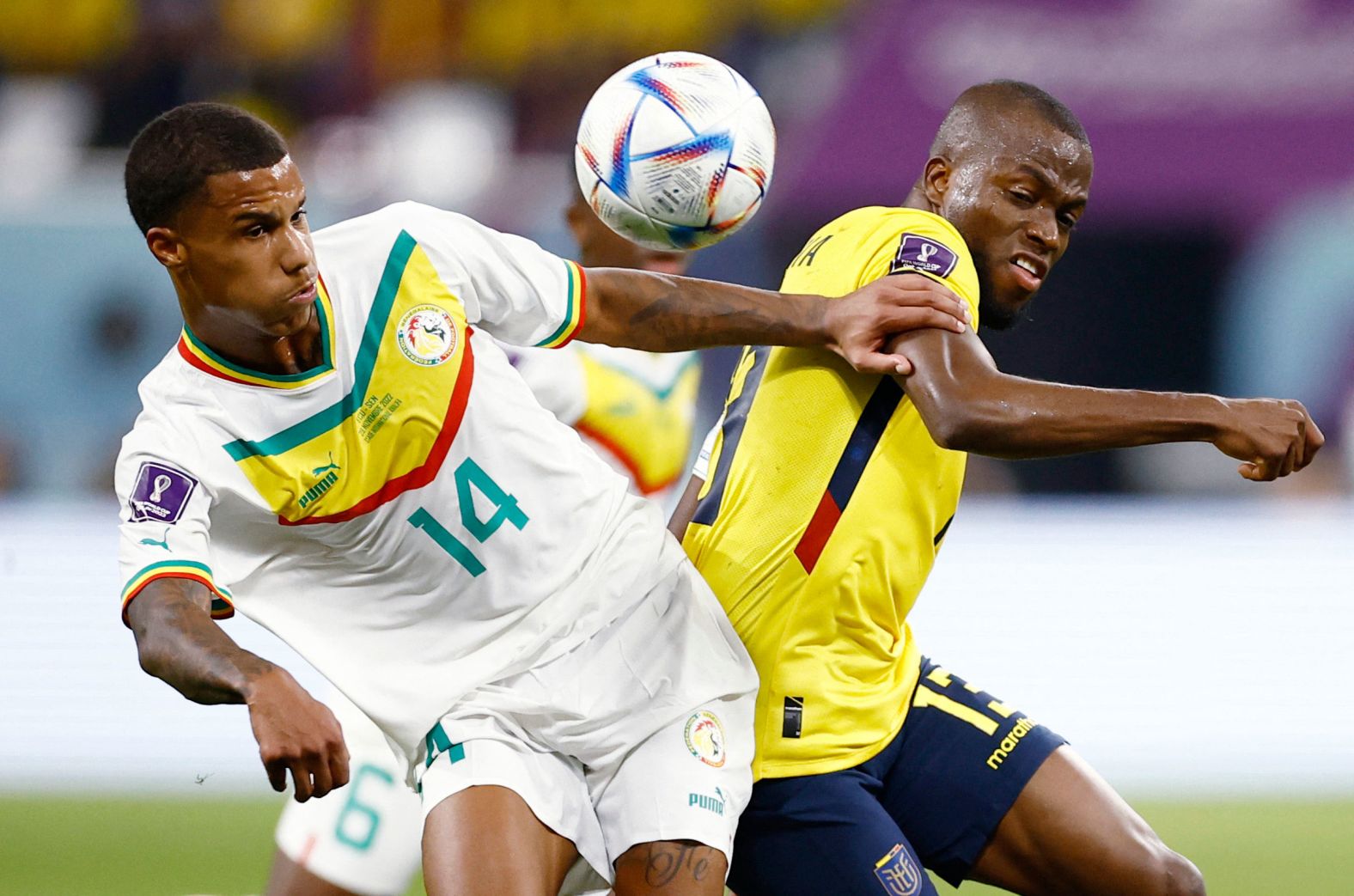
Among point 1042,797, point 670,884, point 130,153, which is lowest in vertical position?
point 670,884

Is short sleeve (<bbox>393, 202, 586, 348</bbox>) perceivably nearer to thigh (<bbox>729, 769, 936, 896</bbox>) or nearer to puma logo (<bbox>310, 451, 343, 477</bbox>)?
puma logo (<bbox>310, 451, 343, 477</bbox>)

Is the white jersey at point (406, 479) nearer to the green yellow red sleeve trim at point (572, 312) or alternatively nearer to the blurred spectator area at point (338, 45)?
the green yellow red sleeve trim at point (572, 312)

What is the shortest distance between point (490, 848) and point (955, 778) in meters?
1.20

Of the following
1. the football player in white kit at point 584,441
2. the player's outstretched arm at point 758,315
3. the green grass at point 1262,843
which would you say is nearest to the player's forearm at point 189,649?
A: the player's outstretched arm at point 758,315

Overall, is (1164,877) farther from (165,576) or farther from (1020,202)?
(165,576)

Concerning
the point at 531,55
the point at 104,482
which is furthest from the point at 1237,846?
the point at 531,55

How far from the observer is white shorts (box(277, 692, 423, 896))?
14.4 ft

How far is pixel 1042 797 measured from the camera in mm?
3938

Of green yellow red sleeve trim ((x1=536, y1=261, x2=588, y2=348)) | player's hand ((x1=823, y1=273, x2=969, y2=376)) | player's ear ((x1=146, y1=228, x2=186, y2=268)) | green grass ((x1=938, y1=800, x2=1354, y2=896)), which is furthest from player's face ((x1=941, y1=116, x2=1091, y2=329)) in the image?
green grass ((x1=938, y1=800, x2=1354, y2=896))

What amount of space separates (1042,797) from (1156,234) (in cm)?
1134

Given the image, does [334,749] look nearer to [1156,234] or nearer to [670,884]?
[670,884]

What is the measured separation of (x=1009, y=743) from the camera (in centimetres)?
402

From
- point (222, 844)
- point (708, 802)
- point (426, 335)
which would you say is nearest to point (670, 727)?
point (708, 802)

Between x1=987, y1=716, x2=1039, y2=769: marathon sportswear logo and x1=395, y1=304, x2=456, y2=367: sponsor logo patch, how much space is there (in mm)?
1531
